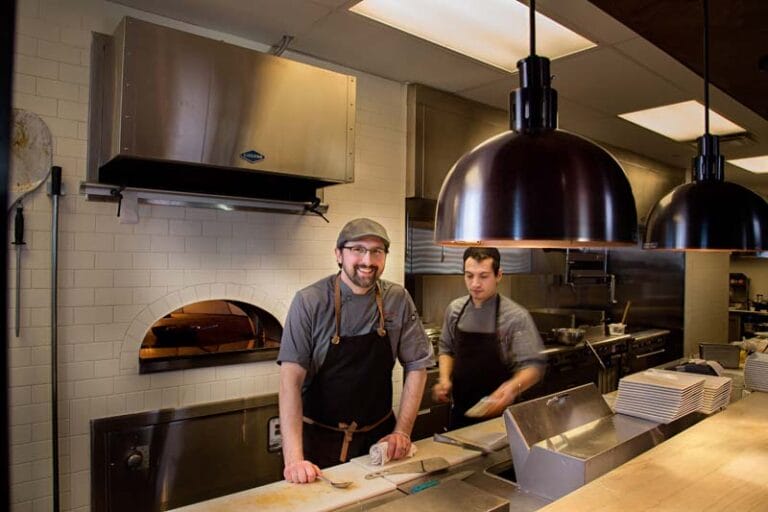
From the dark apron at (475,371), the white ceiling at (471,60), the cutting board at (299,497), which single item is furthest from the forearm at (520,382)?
the white ceiling at (471,60)

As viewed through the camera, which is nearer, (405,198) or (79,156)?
(79,156)

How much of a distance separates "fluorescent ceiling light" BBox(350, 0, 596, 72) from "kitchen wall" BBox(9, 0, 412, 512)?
2.96 feet

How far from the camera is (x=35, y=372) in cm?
249

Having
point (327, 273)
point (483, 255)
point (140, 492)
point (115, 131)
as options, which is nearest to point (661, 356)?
point (483, 255)

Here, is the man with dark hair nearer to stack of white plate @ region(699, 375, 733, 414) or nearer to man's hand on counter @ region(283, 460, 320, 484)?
stack of white plate @ region(699, 375, 733, 414)

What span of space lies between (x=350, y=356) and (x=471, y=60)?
1.99 metres

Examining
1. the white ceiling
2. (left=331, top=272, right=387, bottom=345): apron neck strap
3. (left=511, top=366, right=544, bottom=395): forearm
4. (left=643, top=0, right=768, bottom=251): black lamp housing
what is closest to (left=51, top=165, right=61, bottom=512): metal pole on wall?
the white ceiling

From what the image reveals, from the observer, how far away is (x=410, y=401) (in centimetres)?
263

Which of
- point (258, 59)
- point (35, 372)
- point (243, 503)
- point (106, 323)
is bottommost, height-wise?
point (243, 503)

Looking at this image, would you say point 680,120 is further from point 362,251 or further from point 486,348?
point 362,251

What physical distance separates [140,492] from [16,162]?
67.0 inches

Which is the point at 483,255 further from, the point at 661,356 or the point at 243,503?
the point at 661,356

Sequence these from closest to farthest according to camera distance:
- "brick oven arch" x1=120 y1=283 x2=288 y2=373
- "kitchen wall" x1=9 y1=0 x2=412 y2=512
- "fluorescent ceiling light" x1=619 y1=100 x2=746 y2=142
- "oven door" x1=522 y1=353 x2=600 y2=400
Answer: "kitchen wall" x1=9 y1=0 x2=412 y2=512 → "brick oven arch" x1=120 y1=283 x2=288 y2=373 → "fluorescent ceiling light" x1=619 y1=100 x2=746 y2=142 → "oven door" x1=522 y1=353 x2=600 y2=400

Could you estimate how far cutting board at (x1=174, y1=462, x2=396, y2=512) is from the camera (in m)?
1.65
